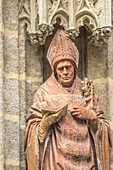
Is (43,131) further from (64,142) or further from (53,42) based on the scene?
(53,42)

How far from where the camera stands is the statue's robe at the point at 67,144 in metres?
7.73

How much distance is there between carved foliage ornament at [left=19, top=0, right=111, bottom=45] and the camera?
8.38 m

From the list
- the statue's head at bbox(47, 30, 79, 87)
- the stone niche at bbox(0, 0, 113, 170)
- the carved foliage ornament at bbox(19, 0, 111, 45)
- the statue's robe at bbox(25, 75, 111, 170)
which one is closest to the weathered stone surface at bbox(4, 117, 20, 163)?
the stone niche at bbox(0, 0, 113, 170)

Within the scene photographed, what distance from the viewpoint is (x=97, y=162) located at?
7.86 metres

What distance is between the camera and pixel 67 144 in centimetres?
775

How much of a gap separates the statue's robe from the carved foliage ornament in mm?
627

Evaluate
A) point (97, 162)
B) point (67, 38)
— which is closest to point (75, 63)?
point (67, 38)

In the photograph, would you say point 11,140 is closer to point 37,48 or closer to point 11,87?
point 11,87

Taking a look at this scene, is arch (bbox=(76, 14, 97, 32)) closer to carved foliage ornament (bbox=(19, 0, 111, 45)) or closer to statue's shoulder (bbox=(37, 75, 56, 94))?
carved foliage ornament (bbox=(19, 0, 111, 45))

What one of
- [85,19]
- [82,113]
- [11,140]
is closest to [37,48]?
[85,19]

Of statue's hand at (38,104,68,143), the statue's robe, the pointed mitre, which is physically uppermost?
the pointed mitre

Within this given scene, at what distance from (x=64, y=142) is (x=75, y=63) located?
0.71m

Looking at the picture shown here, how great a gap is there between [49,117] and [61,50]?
66 cm

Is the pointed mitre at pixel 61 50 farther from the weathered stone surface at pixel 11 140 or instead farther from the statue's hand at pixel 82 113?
the weathered stone surface at pixel 11 140
